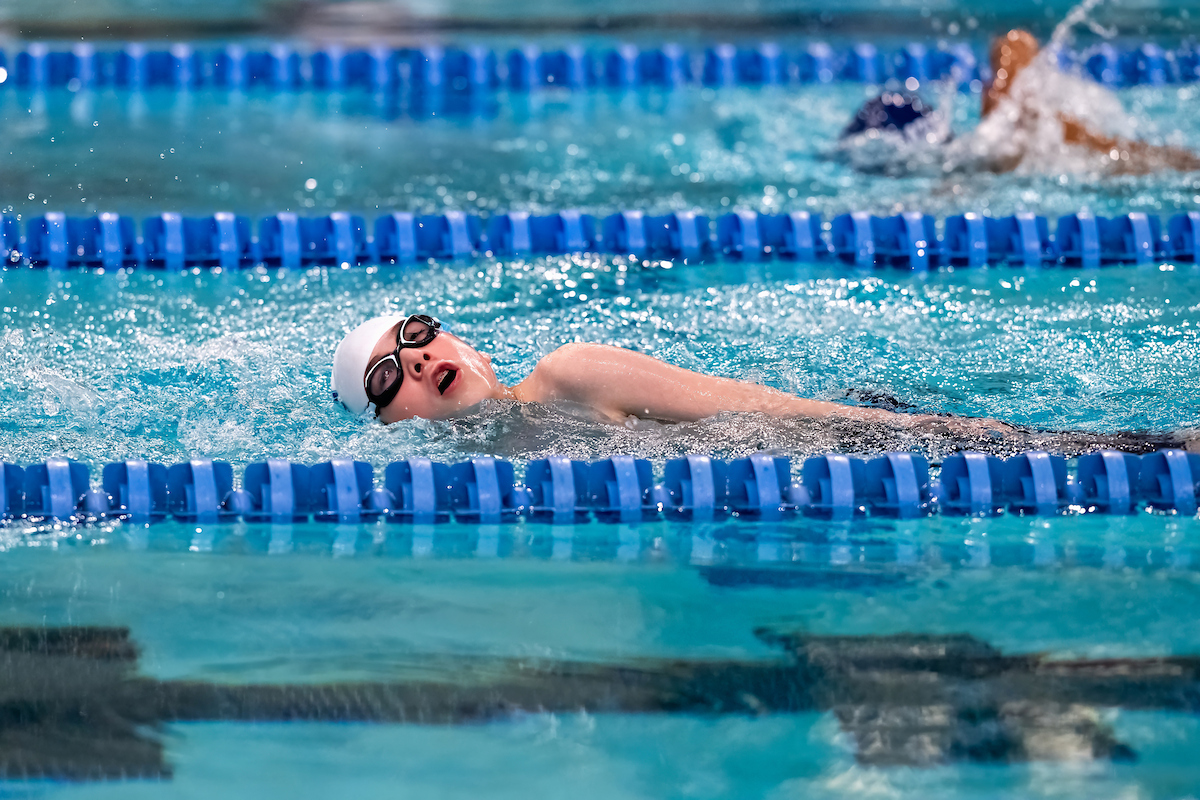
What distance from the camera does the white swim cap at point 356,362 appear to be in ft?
10.4

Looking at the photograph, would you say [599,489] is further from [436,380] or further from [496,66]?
[496,66]

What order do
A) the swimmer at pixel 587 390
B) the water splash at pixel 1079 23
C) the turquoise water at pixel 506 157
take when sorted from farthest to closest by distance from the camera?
the water splash at pixel 1079 23 < the turquoise water at pixel 506 157 < the swimmer at pixel 587 390

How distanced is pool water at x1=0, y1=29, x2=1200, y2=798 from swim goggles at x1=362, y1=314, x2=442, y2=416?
3.9 inches

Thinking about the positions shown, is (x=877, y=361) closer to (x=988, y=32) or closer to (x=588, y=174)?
(x=588, y=174)

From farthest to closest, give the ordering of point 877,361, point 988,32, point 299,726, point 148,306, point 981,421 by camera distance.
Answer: point 988,32, point 148,306, point 877,361, point 981,421, point 299,726

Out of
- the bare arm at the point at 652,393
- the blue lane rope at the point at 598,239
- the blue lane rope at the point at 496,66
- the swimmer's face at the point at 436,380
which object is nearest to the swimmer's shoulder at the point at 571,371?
the bare arm at the point at 652,393

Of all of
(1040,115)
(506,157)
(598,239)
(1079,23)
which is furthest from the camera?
(1079,23)

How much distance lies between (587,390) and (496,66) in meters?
3.81

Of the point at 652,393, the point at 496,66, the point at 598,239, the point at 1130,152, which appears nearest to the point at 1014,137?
the point at 1130,152

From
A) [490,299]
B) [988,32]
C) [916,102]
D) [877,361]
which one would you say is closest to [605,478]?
[877,361]

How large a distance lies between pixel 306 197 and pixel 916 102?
2380 mm

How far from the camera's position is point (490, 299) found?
4227mm

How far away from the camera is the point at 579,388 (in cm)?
312

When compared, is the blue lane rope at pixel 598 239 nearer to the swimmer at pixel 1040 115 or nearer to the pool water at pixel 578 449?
the pool water at pixel 578 449
